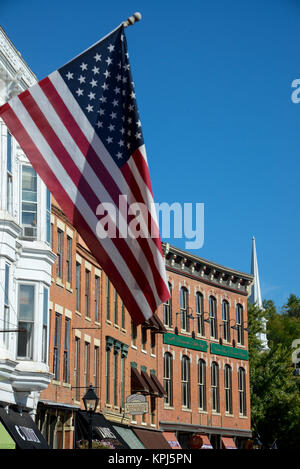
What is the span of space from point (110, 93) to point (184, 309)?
42.2 meters

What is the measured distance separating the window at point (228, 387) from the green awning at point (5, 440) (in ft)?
111

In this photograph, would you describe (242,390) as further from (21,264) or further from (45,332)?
(21,264)

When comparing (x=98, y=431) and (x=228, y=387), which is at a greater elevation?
(x=228, y=387)

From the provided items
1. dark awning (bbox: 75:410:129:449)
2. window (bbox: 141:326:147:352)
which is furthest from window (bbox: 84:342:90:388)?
window (bbox: 141:326:147:352)

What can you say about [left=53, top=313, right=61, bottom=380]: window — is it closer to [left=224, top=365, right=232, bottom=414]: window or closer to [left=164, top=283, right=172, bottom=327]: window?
[left=164, top=283, right=172, bottom=327]: window

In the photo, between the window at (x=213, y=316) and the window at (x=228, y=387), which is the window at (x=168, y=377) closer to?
the window at (x=213, y=316)

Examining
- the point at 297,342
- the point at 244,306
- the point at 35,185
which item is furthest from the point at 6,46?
the point at 297,342

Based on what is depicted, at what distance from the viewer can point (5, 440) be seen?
23.9 metres

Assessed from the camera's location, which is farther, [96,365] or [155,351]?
[155,351]

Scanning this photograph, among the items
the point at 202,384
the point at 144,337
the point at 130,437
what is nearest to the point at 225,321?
the point at 202,384

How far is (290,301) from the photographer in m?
116

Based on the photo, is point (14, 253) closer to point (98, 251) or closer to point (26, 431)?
point (26, 431)

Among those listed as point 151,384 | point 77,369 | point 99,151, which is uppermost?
point 99,151

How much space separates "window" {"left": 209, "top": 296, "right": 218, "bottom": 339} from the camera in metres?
55.9
